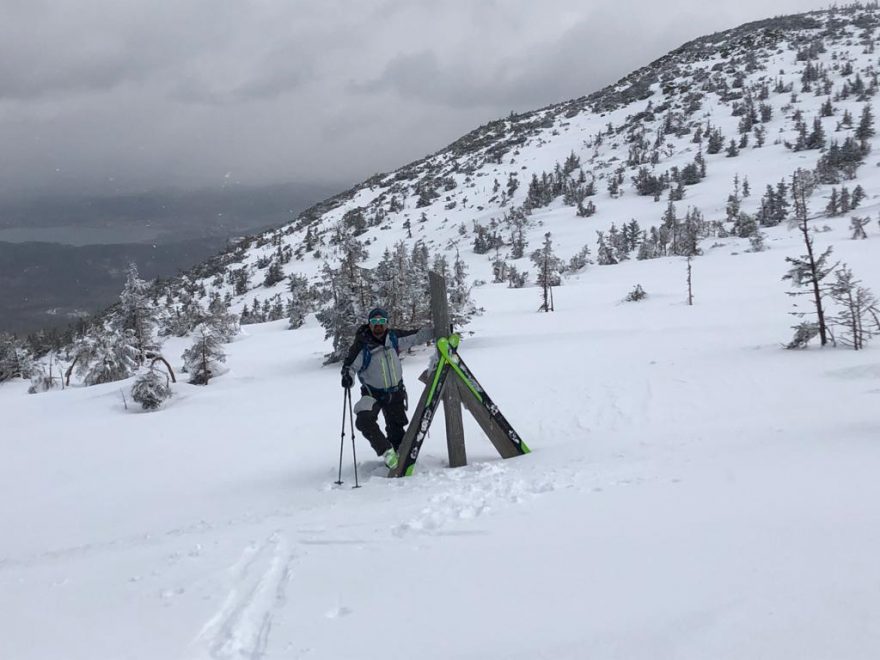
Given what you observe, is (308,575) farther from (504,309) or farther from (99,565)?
(504,309)

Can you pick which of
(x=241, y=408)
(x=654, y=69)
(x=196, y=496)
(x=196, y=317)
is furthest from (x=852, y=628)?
(x=654, y=69)

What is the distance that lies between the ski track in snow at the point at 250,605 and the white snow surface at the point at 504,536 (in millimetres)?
20

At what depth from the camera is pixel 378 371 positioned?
299 inches

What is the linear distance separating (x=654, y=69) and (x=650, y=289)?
145 metres

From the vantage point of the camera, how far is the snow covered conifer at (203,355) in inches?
866

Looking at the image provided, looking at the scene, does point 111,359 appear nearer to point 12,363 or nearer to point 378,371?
point 12,363

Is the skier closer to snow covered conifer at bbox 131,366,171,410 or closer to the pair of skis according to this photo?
the pair of skis

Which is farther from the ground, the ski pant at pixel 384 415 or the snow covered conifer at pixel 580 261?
the snow covered conifer at pixel 580 261

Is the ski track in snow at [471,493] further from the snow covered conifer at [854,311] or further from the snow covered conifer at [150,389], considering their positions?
the snow covered conifer at [150,389]

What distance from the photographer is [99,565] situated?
5113 millimetres

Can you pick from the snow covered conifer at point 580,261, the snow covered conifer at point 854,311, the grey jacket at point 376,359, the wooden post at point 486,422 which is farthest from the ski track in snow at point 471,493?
the snow covered conifer at point 580,261

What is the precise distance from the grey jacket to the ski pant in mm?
149

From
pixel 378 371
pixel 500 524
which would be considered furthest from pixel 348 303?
pixel 500 524

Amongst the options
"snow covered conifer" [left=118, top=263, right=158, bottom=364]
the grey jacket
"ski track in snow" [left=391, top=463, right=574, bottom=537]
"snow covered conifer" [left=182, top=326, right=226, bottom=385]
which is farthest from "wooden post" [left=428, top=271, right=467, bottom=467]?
"snow covered conifer" [left=118, top=263, right=158, bottom=364]
